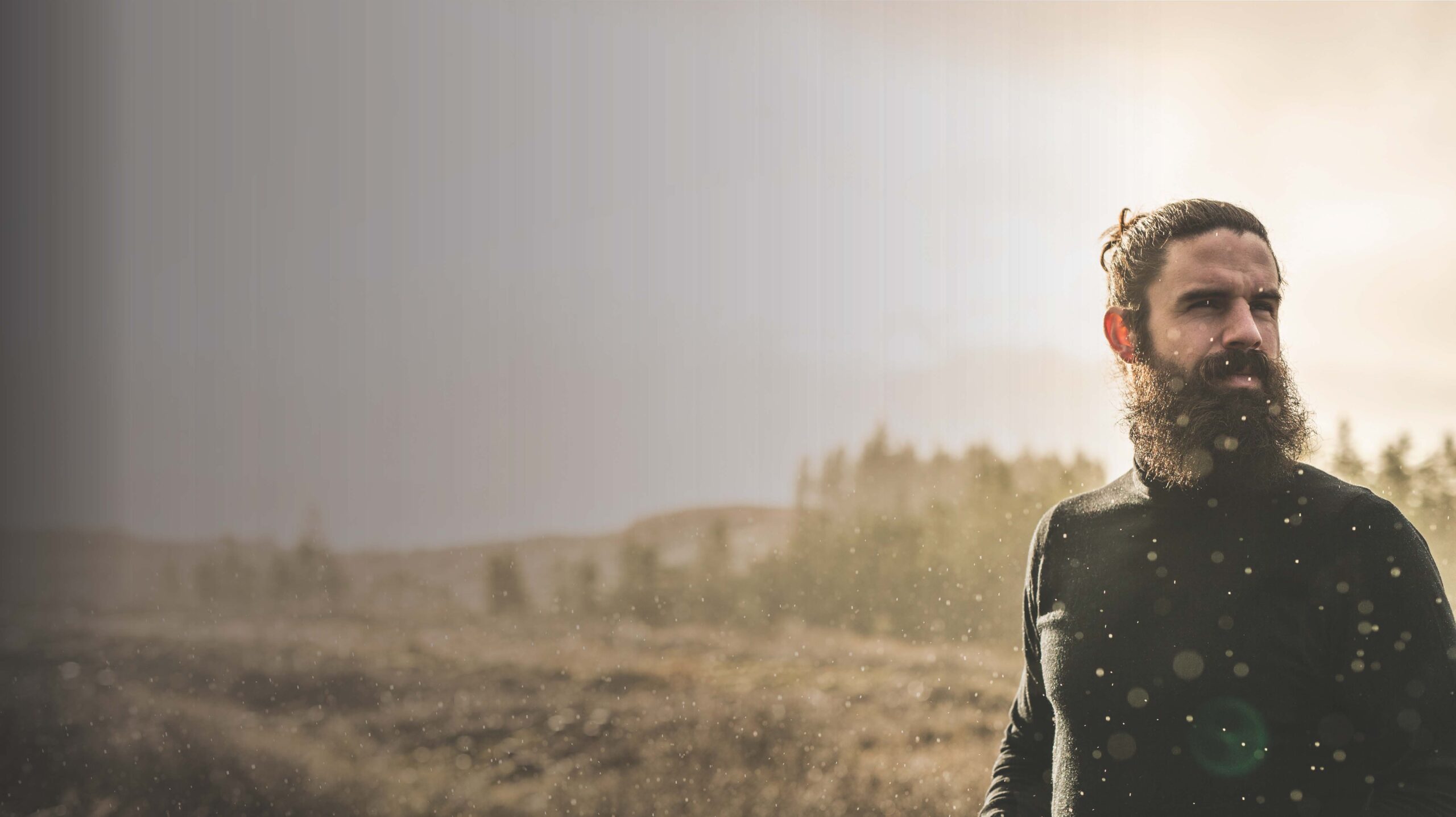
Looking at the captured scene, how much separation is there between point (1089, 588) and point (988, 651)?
11.0ft

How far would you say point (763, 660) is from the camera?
4820 millimetres

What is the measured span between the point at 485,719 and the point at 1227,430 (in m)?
4.53

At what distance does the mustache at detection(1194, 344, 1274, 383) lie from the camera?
3.10ft

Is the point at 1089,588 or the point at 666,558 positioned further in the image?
the point at 666,558

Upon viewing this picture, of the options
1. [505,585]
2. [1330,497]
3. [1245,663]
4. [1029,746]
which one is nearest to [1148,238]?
[1330,497]

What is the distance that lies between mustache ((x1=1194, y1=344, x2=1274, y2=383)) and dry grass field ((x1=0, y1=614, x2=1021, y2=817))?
3.01 metres

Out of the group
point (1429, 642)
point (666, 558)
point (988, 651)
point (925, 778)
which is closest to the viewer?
point (1429, 642)

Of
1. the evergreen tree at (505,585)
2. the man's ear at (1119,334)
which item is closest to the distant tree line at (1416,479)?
the man's ear at (1119,334)

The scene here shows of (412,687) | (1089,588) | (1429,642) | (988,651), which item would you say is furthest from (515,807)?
(1429,642)

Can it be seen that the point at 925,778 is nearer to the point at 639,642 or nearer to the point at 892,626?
the point at 892,626

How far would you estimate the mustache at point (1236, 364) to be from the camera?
94 centimetres

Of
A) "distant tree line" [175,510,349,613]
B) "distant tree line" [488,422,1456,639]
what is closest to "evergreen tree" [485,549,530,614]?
"distant tree line" [488,422,1456,639]

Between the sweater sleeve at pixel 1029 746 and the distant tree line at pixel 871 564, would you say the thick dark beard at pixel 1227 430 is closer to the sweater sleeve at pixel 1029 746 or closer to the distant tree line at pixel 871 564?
the sweater sleeve at pixel 1029 746

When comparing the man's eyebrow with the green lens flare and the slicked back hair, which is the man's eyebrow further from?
the green lens flare
